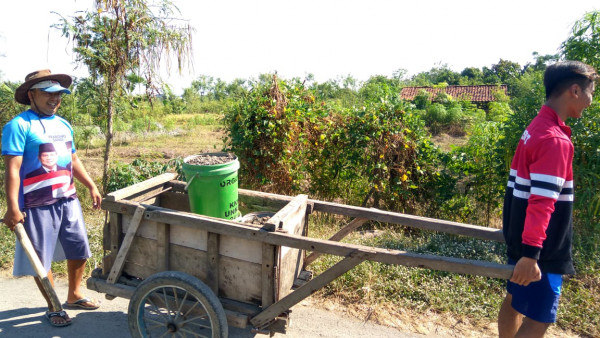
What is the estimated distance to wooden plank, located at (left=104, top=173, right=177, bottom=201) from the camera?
2.99 meters

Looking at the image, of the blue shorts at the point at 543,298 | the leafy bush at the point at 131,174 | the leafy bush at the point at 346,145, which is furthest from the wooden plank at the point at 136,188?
the blue shorts at the point at 543,298

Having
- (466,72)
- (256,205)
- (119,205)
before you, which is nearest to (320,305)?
(256,205)

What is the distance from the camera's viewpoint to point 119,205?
9.75ft

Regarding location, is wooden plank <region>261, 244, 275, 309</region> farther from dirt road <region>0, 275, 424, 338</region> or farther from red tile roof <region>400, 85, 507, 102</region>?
red tile roof <region>400, 85, 507, 102</region>

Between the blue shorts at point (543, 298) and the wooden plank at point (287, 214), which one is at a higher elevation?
the wooden plank at point (287, 214)

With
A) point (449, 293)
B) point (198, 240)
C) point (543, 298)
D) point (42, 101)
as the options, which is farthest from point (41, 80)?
point (449, 293)

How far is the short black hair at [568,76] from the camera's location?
2312 mm

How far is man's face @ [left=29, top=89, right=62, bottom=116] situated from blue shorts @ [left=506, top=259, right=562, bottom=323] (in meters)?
3.49

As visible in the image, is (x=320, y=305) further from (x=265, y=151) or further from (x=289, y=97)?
(x=289, y=97)

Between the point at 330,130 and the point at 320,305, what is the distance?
2877mm

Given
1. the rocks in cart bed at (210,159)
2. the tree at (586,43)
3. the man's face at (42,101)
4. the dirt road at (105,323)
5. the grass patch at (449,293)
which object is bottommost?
the dirt road at (105,323)

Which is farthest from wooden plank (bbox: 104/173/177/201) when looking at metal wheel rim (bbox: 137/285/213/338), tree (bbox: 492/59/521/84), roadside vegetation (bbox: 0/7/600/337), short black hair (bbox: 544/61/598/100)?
tree (bbox: 492/59/521/84)

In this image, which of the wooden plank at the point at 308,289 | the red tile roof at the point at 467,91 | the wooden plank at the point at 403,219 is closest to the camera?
the wooden plank at the point at 308,289

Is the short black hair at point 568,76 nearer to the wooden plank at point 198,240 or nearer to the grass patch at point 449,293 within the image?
the wooden plank at point 198,240
